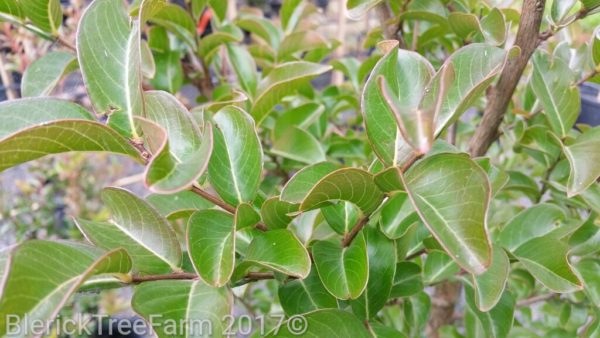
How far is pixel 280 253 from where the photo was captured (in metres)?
0.46

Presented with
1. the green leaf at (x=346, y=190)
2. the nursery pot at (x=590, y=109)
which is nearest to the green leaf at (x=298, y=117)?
the green leaf at (x=346, y=190)

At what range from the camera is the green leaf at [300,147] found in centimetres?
75

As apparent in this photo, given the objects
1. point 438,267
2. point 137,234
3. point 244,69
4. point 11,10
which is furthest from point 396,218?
point 11,10

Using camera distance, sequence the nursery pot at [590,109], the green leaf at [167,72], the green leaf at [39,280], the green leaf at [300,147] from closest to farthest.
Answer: the green leaf at [39,280] < the green leaf at [300,147] < the green leaf at [167,72] < the nursery pot at [590,109]

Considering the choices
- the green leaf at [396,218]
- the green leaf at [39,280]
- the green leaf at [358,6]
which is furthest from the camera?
the green leaf at [358,6]

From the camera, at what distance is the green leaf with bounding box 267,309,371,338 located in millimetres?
477

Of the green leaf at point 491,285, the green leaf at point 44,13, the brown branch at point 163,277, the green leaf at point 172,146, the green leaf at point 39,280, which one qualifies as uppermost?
the green leaf at point 44,13

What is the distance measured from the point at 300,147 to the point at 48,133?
1.44 feet

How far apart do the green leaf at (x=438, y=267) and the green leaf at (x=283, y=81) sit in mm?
282

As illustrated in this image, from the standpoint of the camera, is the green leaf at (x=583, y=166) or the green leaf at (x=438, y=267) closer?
the green leaf at (x=583, y=166)

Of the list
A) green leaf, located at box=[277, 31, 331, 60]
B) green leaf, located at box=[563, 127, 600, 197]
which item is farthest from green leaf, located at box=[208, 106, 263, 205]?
green leaf, located at box=[277, 31, 331, 60]

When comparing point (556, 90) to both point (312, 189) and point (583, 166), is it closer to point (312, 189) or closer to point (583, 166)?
point (583, 166)

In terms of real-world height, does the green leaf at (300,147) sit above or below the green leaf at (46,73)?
below

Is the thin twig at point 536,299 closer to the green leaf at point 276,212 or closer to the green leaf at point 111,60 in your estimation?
the green leaf at point 276,212
